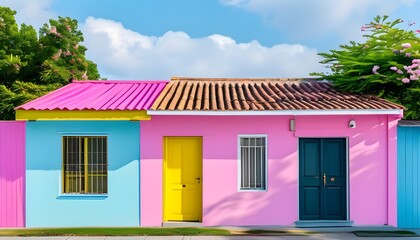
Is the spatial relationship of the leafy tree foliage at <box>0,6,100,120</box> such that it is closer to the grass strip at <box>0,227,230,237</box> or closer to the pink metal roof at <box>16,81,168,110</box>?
the pink metal roof at <box>16,81,168,110</box>

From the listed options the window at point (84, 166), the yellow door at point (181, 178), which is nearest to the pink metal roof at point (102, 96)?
the window at point (84, 166)

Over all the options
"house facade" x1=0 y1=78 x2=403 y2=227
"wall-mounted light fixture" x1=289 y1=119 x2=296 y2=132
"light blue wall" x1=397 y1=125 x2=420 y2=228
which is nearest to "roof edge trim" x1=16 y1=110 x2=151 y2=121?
"house facade" x1=0 y1=78 x2=403 y2=227

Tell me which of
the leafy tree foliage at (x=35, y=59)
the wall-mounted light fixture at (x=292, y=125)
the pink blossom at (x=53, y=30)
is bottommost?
the wall-mounted light fixture at (x=292, y=125)

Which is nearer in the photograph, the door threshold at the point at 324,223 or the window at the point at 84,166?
the door threshold at the point at 324,223

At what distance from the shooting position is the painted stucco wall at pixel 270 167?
10977 millimetres

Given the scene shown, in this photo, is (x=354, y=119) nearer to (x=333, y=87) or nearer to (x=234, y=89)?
(x=333, y=87)

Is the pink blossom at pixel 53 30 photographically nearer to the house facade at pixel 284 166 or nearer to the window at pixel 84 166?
the window at pixel 84 166

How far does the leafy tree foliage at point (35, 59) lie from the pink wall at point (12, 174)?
24.1 feet

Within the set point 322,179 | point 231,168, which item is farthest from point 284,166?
point 231,168

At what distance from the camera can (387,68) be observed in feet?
40.5

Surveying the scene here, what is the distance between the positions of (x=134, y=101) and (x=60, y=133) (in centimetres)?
220

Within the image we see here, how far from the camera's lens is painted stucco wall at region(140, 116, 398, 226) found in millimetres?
10977

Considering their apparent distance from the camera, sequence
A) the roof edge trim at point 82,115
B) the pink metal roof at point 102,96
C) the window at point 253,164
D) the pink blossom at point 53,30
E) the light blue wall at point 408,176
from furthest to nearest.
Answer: the pink blossom at point 53,30 < the window at point 253,164 < the light blue wall at point 408,176 < the pink metal roof at point 102,96 < the roof edge trim at point 82,115

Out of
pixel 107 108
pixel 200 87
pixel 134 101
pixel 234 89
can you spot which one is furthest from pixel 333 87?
pixel 107 108
